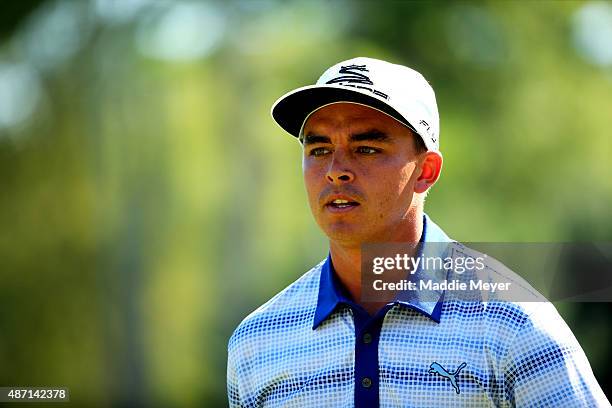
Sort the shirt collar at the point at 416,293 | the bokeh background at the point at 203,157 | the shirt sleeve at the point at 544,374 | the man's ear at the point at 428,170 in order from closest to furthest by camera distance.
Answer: the shirt sleeve at the point at 544,374, the shirt collar at the point at 416,293, the man's ear at the point at 428,170, the bokeh background at the point at 203,157

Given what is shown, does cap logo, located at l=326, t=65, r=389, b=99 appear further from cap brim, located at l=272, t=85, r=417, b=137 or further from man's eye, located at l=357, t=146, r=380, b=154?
man's eye, located at l=357, t=146, r=380, b=154

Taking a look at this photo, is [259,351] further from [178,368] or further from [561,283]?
[178,368]

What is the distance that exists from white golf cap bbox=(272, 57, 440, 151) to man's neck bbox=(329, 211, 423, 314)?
0.23m

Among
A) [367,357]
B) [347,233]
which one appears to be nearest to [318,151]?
[347,233]

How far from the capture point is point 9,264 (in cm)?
960

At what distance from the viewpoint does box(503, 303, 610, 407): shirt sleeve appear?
2.39 m

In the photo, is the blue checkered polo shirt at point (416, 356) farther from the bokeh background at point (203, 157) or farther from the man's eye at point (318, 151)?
the bokeh background at point (203, 157)

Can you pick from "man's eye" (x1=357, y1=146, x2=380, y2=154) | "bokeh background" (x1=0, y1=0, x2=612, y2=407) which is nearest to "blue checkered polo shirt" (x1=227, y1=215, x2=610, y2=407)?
"man's eye" (x1=357, y1=146, x2=380, y2=154)

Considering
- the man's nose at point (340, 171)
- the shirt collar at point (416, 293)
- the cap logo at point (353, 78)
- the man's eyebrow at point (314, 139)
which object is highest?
the cap logo at point (353, 78)

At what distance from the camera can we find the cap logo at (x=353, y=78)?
2.63 metres

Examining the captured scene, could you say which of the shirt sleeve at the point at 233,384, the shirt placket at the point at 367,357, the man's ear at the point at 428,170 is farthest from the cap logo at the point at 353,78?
the shirt sleeve at the point at 233,384

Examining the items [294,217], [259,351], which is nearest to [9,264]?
[294,217]

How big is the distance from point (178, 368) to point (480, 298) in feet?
26.8

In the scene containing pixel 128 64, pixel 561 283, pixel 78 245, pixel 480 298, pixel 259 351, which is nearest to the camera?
pixel 480 298
